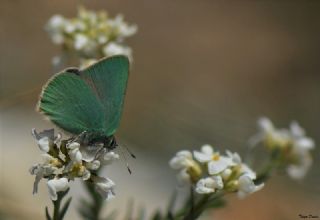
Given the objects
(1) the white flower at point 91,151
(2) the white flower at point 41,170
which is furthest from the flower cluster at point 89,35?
(2) the white flower at point 41,170

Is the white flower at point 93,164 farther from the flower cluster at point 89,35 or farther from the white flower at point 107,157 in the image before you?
the flower cluster at point 89,35

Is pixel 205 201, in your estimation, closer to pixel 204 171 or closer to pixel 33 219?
pixel 204 171

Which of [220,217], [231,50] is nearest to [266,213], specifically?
[220,217]

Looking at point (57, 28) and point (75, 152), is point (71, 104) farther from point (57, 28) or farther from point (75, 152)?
point (57, 28)

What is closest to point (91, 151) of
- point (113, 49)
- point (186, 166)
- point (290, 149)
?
point (186, 166)

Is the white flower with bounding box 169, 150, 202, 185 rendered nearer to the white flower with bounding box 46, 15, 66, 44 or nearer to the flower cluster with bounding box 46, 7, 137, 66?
the flower cluster with bounding box 46, 7, 137, 66
